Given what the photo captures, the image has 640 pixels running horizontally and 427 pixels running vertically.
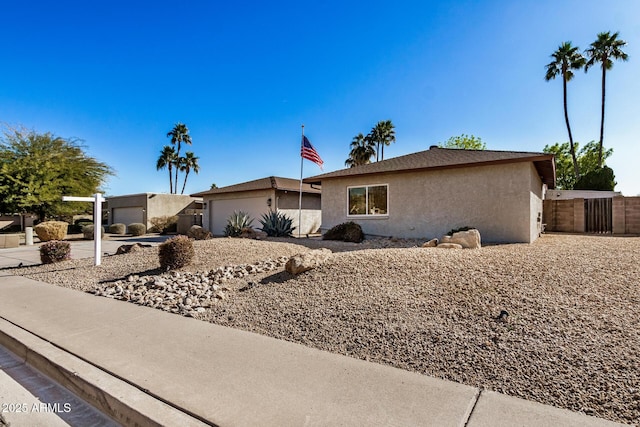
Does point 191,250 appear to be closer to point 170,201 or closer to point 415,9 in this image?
point 415,9

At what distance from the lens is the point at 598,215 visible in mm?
15383

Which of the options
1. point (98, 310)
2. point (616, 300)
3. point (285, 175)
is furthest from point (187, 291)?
point (285, 175)

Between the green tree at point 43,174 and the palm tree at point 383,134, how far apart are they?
26.3 meters

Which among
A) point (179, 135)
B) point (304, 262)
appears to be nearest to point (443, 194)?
point (304, 262)

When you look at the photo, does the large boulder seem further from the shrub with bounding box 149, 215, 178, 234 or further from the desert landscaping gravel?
the shrub with bounding box 149, 215, 178, 234

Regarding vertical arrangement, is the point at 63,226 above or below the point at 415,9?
below

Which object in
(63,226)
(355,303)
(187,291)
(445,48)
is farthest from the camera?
(63,226)

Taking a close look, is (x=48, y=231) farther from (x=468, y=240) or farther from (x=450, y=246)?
(x=468, y=240)

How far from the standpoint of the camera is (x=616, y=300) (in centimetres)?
417

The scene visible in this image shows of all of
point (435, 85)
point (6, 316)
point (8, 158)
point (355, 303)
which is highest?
point (435, 85)

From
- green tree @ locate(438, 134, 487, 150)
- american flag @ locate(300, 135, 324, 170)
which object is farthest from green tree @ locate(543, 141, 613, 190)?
american flag @ locate(300, 135, 324, 170)

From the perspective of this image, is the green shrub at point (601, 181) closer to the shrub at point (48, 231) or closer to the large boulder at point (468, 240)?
the large boulder at point (468, 240)

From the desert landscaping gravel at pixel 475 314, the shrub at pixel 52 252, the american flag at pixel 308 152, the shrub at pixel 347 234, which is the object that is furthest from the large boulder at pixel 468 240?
the shrub at pixel 52 252

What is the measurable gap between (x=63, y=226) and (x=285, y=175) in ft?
47.1
